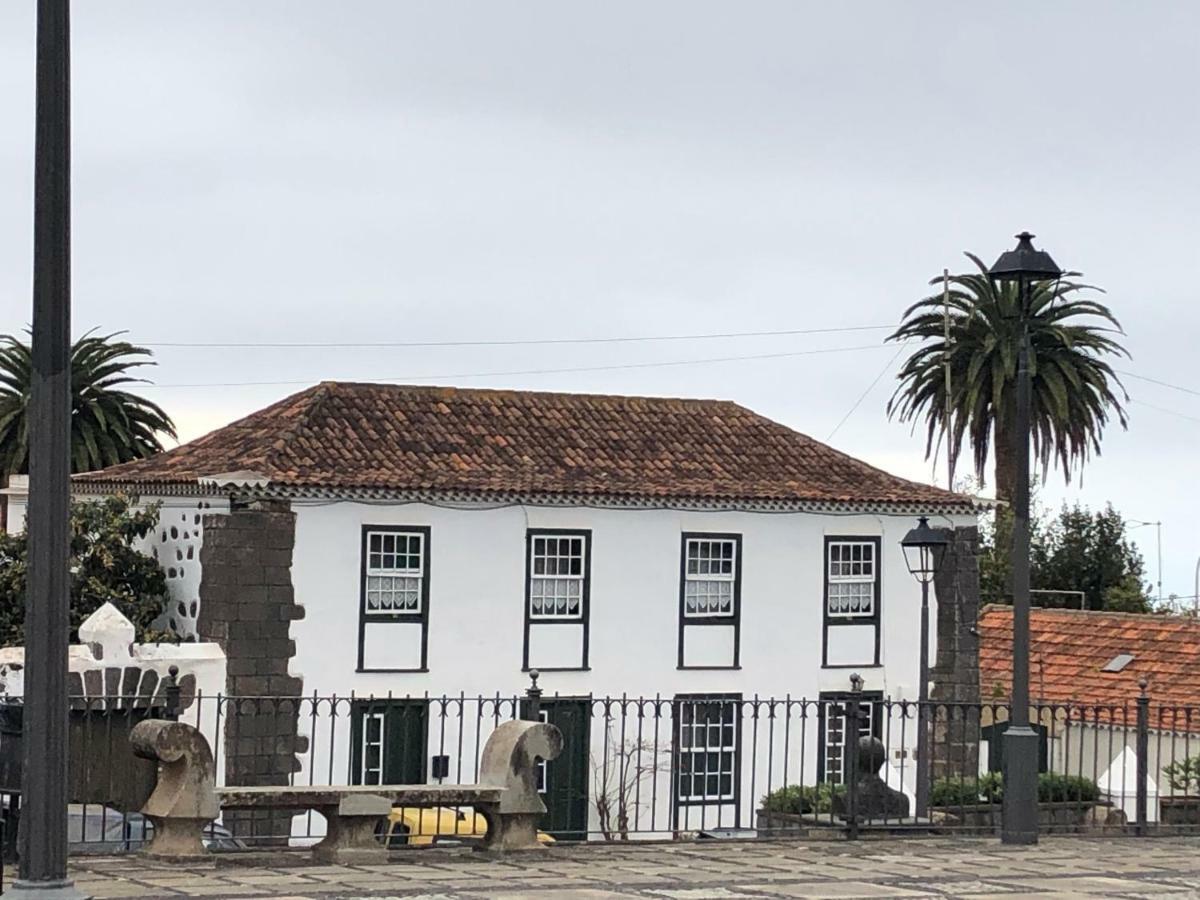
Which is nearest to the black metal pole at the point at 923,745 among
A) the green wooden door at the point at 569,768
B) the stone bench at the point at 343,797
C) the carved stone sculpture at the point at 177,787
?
the stone bench at the point at 343,797

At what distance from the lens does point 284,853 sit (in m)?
13.4

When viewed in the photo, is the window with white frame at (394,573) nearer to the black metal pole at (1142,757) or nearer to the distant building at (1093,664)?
the distant building at (1093,664)

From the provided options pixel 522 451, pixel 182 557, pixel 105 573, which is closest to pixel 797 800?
pixel 522 451

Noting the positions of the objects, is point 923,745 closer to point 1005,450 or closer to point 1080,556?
point 1005,450

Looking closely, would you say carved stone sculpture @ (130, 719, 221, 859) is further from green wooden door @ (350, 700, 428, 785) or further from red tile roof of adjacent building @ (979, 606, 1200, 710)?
red tile roof of adjacent building @ (979, 606, 1200, 710)

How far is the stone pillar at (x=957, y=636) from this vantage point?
33.1 metres

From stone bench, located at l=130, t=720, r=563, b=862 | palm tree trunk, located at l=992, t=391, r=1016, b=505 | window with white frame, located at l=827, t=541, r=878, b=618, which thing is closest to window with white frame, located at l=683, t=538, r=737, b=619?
→ window with white frame, located at l=827, t=541, r=878, b=618

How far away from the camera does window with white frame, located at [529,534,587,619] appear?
29781 mm

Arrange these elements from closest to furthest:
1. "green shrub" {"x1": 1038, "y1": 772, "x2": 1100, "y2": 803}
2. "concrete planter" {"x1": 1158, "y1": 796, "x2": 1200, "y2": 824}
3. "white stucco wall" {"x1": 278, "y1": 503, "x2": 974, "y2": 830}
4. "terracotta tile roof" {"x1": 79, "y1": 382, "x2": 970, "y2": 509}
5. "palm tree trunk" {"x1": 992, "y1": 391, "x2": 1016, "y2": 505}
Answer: "concrete planter" {"x1": 1158, "y1": 796, "x2": 1200, "y2": 824}, "green shrub" {"x1": 1038, "y1": 772, "x2": 1100, "y2": 803}, "white stucco wall" {"x1": 278, "y1": 503, "x2": 974, "y2": 830}, "terracotta tile roof" {"x1": 79, "y1": 382, "x2": 970, "y2": 509}, "palm tree trunk" {"x1": 992, "y1": 391, "x2": 1016, "y2": 505}

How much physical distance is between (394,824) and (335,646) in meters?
8.52

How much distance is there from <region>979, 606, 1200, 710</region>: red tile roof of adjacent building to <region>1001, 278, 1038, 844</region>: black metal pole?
18308 millimetres

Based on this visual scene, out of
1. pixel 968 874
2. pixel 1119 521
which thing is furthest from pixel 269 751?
pixel 1119 521

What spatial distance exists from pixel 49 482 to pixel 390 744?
19.9 m

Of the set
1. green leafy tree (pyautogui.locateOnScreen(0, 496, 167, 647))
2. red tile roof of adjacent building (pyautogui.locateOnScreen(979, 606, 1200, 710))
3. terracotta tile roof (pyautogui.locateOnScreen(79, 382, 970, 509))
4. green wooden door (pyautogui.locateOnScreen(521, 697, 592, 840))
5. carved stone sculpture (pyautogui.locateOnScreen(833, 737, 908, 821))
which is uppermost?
terracotta tile roof (pyautogui.locateOnScreen(79, 382, 970, 509))
